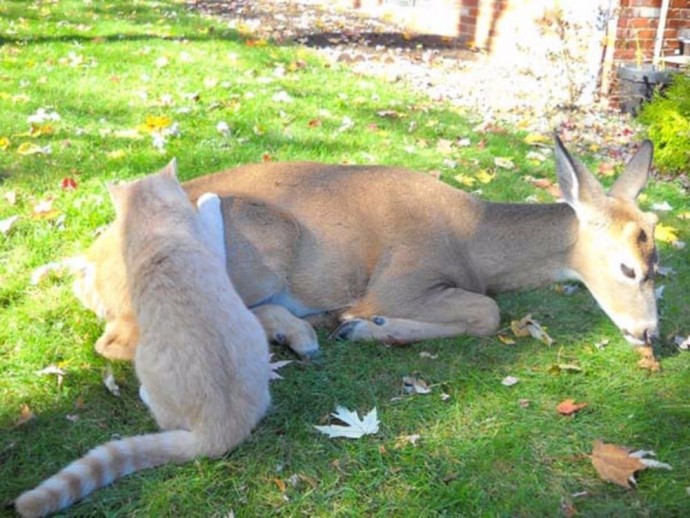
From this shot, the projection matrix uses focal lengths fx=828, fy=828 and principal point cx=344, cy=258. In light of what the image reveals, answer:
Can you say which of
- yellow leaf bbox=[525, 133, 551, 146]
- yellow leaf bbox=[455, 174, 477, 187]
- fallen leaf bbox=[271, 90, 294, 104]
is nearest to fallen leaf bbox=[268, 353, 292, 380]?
yellow leaf bbox=[455, 174, 477, 187]

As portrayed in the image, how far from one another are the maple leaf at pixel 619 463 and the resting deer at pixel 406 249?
104cm

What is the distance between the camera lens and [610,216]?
4492 mm

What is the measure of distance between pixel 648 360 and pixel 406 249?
1403 millimetres

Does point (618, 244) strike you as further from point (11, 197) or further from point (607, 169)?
point (11, 197)

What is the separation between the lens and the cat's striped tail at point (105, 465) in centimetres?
288

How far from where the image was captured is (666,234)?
5809 millimetres

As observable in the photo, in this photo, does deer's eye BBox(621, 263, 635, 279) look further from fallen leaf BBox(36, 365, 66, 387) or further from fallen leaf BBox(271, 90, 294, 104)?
fallen leaf BBox(271, 90, 294, 104)

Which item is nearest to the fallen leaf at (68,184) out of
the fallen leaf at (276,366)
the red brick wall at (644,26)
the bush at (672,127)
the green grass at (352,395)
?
the green grass at (352,395)

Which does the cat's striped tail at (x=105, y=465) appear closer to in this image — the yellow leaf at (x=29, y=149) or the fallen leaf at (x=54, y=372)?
the fallen leaf at (x=54, y=372)

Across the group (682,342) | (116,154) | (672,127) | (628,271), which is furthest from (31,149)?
(672,127)

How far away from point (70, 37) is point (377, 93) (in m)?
4.25

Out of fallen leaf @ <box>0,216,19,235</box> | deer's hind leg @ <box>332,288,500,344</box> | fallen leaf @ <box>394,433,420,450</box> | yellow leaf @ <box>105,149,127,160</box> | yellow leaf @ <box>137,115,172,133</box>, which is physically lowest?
→ fallen leaf @ <box>394,433,420,450</box>

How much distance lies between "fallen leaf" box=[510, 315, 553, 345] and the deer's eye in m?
0.52

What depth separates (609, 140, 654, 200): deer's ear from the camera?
15.3 ft
